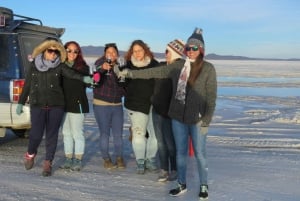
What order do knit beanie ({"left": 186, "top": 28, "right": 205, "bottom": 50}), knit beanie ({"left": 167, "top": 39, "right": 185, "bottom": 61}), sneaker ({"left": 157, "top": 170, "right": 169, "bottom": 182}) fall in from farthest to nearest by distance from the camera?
sneaker ({"left": 157, "top": 170, "right": 169, "bottom": 182})
knit beanie ({"left": 167, "top": 39, "right": 185, "bottom": 61})
knit beanie ({"left": 186, "top": 28, "right": 205, "bottom": 50})

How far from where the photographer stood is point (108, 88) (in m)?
6.23

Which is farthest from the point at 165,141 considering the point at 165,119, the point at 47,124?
the point at 47,124

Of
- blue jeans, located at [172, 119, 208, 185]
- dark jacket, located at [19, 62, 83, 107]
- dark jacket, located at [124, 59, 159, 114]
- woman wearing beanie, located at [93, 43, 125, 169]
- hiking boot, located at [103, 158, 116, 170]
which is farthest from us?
hiking boot, located at [103, 158, 116, 170]

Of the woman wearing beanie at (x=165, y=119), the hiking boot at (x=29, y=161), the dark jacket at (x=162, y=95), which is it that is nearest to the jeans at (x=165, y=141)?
the woman wearing beanie at (x=165, y=119)

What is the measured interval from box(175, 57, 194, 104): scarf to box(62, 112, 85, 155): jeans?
1.72m

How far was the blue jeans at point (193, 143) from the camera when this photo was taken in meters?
5.00

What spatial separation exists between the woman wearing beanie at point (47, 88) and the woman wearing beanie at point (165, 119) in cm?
94

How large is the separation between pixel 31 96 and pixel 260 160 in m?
3.67

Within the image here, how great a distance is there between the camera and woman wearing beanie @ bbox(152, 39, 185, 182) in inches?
219

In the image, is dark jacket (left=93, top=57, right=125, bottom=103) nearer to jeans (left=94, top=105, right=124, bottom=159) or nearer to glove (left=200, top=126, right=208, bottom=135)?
jeans (left=94, top=105, right=124, bottom=159)

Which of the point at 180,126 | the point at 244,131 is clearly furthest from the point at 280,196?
the point at 244,131

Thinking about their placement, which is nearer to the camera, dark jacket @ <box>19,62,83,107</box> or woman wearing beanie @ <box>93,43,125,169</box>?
dark jacket @ <box>19,62,83,107</box>

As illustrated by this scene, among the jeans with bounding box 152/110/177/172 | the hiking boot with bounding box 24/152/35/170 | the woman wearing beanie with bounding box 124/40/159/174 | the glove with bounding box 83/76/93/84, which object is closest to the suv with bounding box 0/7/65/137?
the hiking boot with bounding box 24/152/35/170

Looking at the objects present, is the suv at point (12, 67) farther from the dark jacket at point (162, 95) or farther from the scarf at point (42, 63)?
the dark jacket at point (162, 95)
